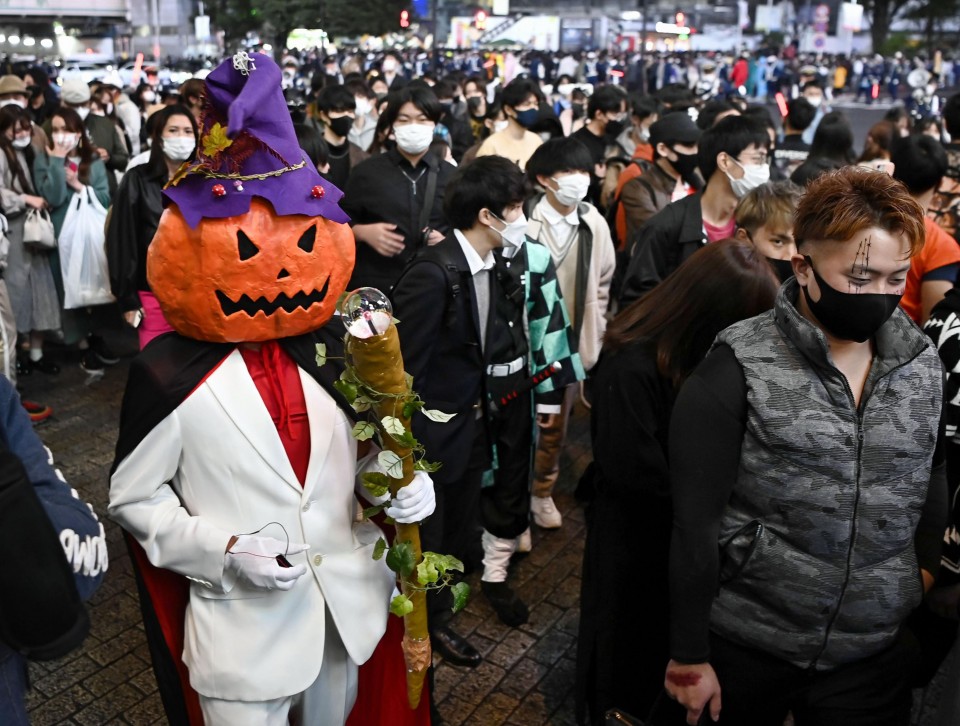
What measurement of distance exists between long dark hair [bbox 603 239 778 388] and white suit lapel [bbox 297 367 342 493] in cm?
97

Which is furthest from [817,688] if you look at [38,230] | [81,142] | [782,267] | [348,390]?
[81,142]

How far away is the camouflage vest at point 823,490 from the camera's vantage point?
230cm

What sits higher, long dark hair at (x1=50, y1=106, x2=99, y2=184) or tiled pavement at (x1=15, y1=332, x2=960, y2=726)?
long dark hair at (x1=50, y1=106, x2=99, y2=184)

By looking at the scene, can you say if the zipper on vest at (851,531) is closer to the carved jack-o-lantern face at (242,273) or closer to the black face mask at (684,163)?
the carved jack-o-lantern face at (242,273)

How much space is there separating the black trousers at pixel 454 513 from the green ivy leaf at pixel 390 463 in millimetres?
1412

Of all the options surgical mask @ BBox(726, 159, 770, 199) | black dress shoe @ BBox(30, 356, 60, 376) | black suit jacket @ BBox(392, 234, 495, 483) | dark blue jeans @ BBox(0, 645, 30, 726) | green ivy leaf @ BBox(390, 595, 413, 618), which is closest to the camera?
dark blue jeans @ BBox(0, 645, 30, 726)

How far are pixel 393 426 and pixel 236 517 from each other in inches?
20.5

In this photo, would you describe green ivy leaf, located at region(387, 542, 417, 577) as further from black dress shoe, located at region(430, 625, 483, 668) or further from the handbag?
the handbag

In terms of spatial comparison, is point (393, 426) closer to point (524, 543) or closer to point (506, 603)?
point (506, 603)

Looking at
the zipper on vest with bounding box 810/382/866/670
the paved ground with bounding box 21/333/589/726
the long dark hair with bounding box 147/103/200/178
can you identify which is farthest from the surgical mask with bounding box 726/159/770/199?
the long dark hair with bounding box 147/103/200/178

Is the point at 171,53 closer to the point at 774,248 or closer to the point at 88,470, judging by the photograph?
the point at 88,470

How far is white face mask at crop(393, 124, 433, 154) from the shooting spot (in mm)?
5582

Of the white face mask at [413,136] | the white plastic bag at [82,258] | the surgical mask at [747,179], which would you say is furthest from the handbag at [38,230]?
the surgical mask at [747,179]

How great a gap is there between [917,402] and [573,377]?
2.06 meters
